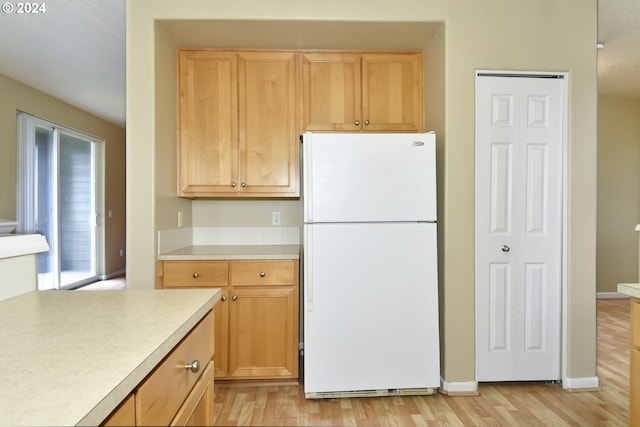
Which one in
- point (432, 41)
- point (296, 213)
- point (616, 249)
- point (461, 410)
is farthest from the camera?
point (616, 249)

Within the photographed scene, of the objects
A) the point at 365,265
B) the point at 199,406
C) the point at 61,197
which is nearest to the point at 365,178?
the point at 365,265

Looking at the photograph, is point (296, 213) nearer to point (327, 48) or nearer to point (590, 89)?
point (327, 48)

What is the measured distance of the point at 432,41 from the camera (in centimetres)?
247

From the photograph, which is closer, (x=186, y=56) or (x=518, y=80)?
(x=518, y=80)

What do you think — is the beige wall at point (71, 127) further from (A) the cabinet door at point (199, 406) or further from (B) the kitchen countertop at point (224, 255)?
(A) the cabinet door at point (199, 406)

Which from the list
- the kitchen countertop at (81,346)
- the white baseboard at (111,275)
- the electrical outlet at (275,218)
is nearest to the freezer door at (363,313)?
the electrical outlet at (275,218)

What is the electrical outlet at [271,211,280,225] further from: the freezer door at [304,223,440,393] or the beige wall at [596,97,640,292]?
the beige wall at [596,97,640,292]

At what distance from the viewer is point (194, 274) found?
2.34 m

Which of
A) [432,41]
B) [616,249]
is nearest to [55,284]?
[432,41]

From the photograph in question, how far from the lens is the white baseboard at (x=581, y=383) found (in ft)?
7.66

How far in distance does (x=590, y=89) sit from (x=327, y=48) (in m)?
1.65

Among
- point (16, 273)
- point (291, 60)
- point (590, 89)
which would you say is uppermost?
point (291, 60)

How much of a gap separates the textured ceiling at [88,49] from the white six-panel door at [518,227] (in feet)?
3.83

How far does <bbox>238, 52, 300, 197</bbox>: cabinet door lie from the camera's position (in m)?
2.60
